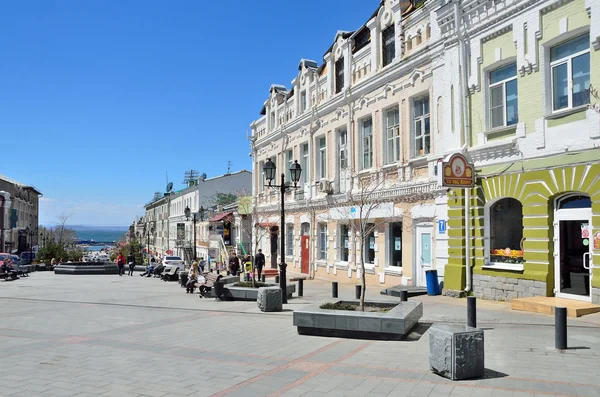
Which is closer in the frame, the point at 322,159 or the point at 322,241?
the point at 322,241

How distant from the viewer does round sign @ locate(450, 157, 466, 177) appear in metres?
15.0

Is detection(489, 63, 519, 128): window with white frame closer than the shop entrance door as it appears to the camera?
No

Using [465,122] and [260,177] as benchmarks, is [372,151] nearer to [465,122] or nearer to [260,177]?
[465,122]

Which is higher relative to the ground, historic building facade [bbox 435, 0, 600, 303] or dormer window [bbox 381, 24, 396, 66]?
dormer window [bbox 381, 24, 396, 66]

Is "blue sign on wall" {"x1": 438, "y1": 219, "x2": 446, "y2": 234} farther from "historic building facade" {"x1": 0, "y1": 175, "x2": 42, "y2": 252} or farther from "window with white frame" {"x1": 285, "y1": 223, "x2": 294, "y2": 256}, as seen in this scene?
"historic building facade" {"x1": 0, "y1": 175, "x2": 42, "y2": 252}

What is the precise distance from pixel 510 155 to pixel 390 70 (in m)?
6.96

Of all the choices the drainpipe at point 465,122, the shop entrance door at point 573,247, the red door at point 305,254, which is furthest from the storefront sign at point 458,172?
the red door at point 305,254

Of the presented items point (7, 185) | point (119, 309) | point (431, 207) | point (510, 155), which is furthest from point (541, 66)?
point (7, 185)

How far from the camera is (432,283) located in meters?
16.6

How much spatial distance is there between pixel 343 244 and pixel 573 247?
1202 centimetres

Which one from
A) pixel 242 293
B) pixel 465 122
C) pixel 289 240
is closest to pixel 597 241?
pixel 465 122

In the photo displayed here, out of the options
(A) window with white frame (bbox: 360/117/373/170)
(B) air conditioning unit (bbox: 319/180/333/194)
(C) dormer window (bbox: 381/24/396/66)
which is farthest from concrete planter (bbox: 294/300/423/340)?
(B) air conditioning unit (bbox: 319/180/333/194)

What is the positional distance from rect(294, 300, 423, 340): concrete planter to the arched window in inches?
202

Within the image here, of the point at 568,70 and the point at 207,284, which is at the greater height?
the point at 568,70
